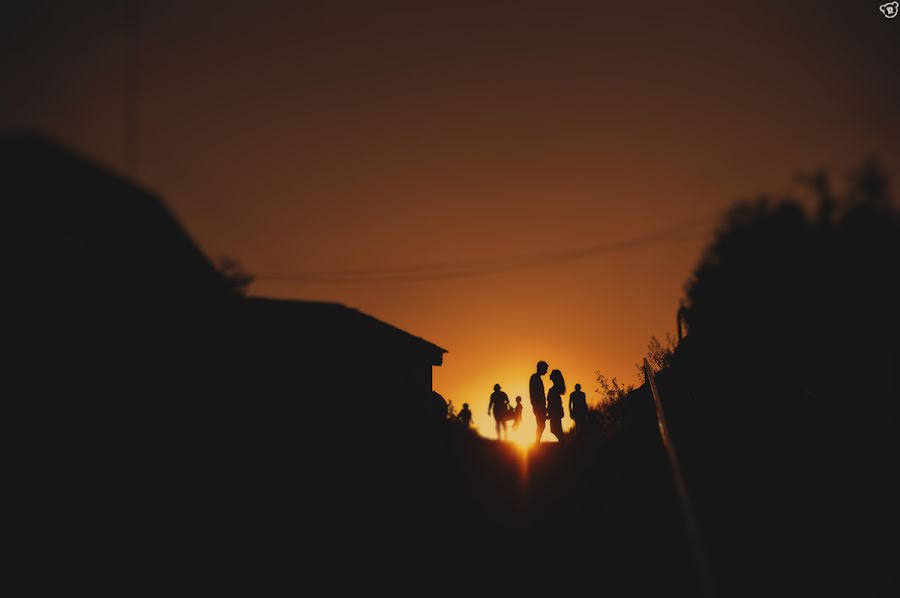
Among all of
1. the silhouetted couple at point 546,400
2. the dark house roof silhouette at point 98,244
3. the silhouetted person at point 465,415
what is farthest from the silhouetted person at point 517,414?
the dark house roof silhouette at point 98,244

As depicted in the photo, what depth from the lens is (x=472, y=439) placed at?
12.4 m

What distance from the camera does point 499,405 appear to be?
17.5 meters

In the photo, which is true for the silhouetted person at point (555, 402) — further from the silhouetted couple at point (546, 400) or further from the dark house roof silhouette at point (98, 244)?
the dark house roof silhouette at point (98, 244)

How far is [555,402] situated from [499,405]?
4.19 metres

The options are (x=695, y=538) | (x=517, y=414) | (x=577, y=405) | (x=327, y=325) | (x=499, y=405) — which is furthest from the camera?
(x=517, y=414)

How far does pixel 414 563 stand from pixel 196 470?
5378 millimetres

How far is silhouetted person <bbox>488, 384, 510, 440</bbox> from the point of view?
17.4m

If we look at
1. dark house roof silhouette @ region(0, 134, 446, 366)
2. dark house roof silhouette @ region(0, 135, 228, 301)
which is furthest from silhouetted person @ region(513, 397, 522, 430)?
dark house roof silhouette @ region(0, 135, 228, 301)

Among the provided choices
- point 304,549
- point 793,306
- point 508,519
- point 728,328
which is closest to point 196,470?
point 304,549

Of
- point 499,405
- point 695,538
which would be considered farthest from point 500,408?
point 695,538

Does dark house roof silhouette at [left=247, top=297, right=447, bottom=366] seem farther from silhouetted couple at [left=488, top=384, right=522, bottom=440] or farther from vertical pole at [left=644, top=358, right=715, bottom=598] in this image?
vertical pole at [left=644, top=358, right=715, bottom=598]

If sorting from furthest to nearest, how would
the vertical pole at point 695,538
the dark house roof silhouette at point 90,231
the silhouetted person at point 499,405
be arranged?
the silhouetted person at point 499,405
the dark house roof silhouette at point 90,231
the vertical pole at point 695,538

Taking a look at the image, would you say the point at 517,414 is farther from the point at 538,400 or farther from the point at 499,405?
the point at 538,400

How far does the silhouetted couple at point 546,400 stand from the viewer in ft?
44.2
